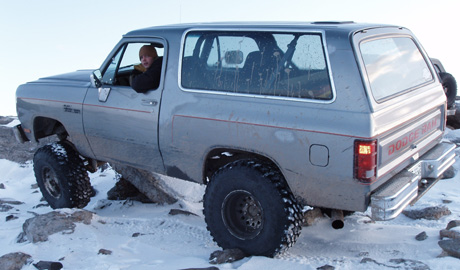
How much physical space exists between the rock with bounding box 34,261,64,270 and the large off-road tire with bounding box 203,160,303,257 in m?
1.35

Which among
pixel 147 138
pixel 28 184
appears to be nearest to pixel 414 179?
pixel 147 138

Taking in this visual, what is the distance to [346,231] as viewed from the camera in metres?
4.90

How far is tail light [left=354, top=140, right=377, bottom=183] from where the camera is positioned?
3453 millimetres

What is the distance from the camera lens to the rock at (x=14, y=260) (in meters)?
4.15

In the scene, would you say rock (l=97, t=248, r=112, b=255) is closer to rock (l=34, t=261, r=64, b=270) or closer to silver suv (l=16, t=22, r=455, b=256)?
rock (l=34, t=261, r=64, b=270)

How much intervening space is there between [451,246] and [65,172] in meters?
4.24

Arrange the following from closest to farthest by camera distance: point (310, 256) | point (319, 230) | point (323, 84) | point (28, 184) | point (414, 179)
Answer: point (323, 84) → point (414, 179) → point (310, 256) → point (319, 230) → point (28, 184)

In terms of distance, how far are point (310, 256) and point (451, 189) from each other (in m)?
2.94

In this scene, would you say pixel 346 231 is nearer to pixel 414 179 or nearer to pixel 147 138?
pixel 414 179

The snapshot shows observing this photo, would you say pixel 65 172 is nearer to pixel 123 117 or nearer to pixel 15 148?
pixel 123 117

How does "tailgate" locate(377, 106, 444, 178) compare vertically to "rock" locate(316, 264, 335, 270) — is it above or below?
above

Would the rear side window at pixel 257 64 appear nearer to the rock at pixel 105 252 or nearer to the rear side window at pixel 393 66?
the rear side window at pixel 393 66

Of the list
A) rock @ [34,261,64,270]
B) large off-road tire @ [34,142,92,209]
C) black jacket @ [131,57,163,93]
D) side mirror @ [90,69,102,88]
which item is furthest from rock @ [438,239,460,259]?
large off-road tire @ [34,142,92,209]

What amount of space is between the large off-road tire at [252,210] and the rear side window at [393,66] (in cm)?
109
